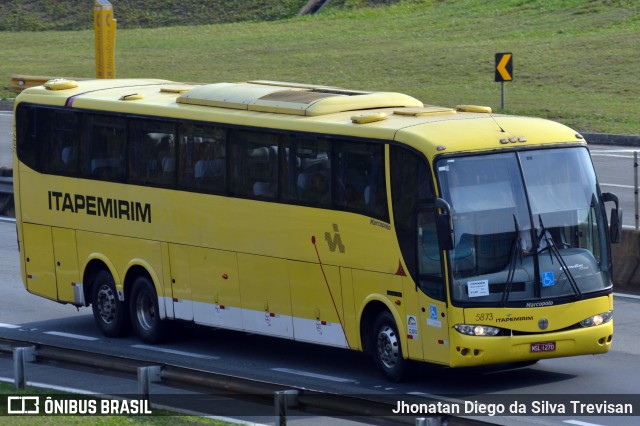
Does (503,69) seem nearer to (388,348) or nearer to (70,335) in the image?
(70,335)

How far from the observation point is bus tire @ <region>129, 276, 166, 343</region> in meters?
17.3

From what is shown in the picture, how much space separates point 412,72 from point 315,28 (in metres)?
16.5

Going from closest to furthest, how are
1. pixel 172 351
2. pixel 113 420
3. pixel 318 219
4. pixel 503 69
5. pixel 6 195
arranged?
pixel 113 420, pixel 318 219, pixel 172 351, pixel 6 195, pixel 503 69

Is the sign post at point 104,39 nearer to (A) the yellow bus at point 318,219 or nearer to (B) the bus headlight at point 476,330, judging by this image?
(A) the yellow bus at point 318,219

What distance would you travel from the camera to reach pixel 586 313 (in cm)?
1391

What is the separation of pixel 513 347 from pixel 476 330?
15.7 inches

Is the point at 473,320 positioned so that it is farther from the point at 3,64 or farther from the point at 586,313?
the point at 3,64

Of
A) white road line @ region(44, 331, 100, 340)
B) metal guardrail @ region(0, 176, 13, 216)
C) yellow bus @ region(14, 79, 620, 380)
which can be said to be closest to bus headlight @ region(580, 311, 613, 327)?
yellow bus @ region(14, 79, 620, 380)

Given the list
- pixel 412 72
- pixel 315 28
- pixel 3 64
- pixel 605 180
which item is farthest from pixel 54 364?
pixel 315 28

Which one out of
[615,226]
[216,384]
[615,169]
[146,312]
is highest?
[615,226]

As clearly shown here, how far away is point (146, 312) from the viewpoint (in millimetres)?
17594

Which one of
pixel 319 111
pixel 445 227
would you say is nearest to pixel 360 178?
pixel 319 111

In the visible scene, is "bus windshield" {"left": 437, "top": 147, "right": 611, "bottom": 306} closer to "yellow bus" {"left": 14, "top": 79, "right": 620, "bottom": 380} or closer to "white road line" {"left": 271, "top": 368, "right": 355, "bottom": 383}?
"yellow bus" {"left": 14, "top": 79, "right": 620, "bottom": 380}

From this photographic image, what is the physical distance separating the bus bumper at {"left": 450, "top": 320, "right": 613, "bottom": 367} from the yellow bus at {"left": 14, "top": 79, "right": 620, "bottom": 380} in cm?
2
